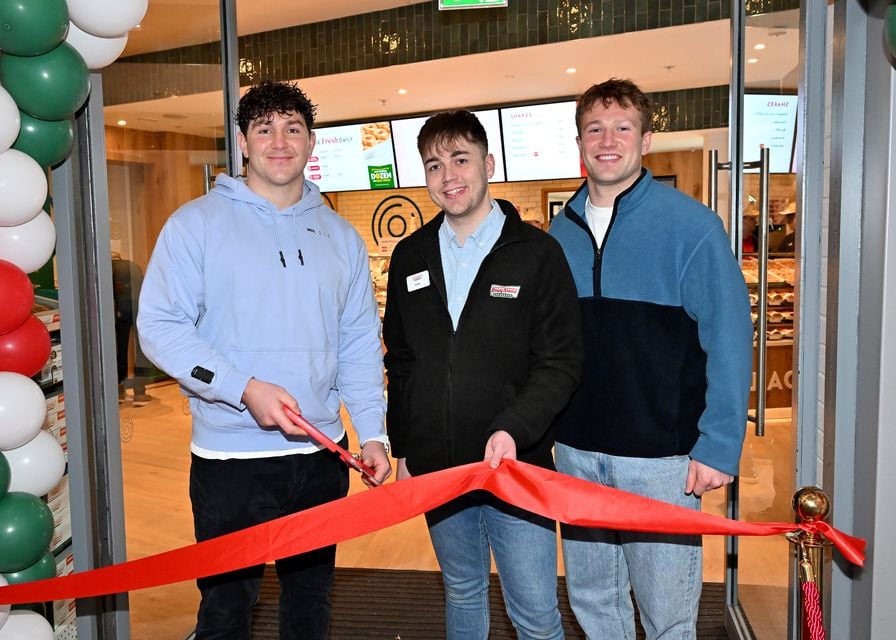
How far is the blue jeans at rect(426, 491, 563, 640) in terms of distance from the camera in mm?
2010

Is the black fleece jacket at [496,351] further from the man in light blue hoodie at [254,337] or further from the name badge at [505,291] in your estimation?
the man in light blue hoodie at [254,337]

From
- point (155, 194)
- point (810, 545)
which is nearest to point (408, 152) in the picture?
point (155, 194)

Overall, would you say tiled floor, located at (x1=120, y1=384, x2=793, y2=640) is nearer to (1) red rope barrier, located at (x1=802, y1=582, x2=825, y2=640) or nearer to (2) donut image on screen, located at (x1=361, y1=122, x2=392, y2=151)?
(1) red rope barrier, located at (x1=802, y1=582, x2=825, y2=640)

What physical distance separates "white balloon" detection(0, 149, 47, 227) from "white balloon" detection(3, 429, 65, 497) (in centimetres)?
54

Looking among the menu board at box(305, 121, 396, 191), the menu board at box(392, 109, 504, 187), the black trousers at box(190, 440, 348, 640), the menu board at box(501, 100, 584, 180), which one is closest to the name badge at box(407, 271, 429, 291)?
the black trousers at box(190, 440, 348, 640)

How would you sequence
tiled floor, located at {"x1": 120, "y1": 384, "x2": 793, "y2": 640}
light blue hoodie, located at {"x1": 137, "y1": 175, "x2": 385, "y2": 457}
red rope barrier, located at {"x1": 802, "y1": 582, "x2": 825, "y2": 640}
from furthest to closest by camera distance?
1. tiled floor, located at {"x1": 120, "y1": 384, "x2": 793, "y2": 640}
2. light blue hoodie, located at {"x1": 137, "y1": 175, "x2": 385, "y2": 457}
3. red rope barrier, located at {"x1": 802, "y1": 582, "x2": 825, "y2": 640}

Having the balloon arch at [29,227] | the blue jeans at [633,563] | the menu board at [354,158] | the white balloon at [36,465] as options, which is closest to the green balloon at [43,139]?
the balloon arch at [29,227]

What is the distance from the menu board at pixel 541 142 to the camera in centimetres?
654

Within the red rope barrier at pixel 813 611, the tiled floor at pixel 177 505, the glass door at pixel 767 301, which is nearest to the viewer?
the red rope barrier at pixel 813 611

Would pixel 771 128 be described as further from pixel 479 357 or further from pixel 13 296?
pixel 13 296

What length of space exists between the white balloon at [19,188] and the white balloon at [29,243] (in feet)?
0.10

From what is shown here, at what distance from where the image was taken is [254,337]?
1965 mm

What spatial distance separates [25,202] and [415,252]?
0.97 m

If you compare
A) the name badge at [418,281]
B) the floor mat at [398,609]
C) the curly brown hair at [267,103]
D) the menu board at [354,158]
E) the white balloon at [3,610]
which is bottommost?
the floor mat at [398,609]
